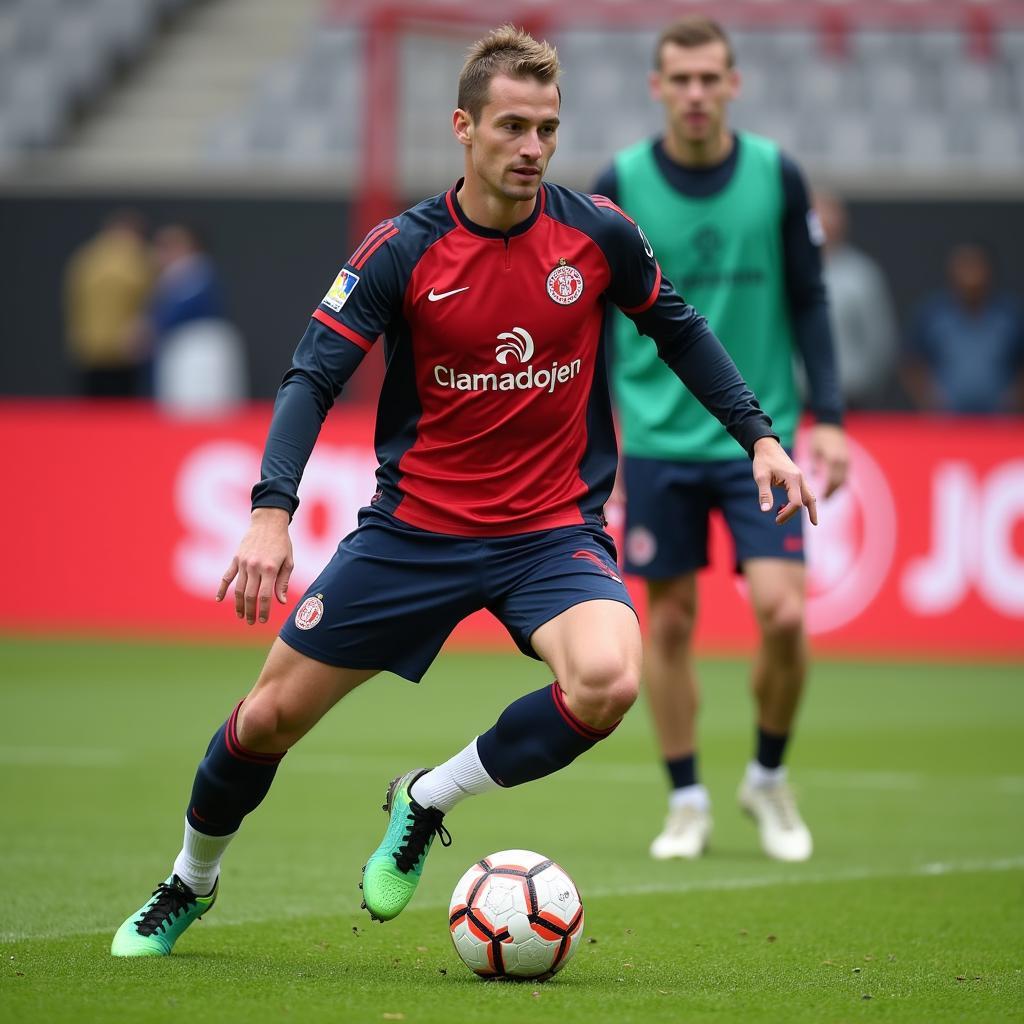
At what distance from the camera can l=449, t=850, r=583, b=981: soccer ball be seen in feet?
16.0

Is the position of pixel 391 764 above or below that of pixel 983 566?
below

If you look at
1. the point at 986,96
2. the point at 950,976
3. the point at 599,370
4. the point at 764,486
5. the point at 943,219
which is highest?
the point at 986,96

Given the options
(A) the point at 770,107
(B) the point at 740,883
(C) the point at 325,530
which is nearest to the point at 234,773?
(B) the point at 740,883

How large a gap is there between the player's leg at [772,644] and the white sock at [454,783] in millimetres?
2108

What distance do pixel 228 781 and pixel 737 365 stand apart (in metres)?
2.92

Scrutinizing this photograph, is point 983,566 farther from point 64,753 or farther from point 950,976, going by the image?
point 950,976

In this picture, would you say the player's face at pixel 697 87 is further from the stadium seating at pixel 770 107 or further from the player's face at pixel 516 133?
the stadium seating at pixel 770 107

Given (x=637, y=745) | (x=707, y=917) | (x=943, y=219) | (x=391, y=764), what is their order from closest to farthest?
(x=707, y=917)
(x=391, y=764)
(x=637, y=745)
(x=943, y=219)

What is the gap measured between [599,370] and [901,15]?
10229 millimetres

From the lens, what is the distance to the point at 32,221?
20.0 meters

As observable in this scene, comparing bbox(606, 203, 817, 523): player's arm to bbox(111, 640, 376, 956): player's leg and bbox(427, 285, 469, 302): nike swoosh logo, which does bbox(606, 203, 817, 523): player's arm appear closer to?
bbox(427, 285, 469, 302): nike swoosh logo

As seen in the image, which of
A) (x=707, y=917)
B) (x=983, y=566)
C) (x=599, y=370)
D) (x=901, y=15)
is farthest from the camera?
A: (x=901, y=15)

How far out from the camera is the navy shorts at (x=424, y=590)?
5129 mm

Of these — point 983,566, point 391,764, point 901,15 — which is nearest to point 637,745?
point 391,764
